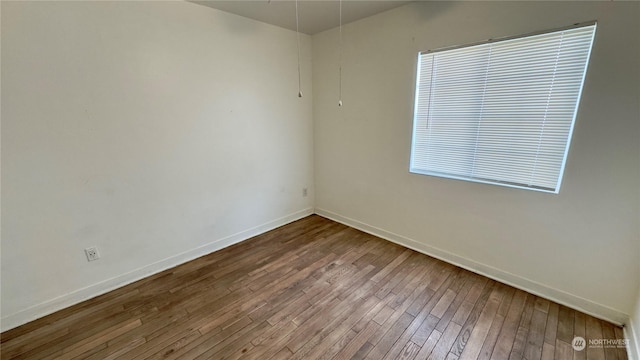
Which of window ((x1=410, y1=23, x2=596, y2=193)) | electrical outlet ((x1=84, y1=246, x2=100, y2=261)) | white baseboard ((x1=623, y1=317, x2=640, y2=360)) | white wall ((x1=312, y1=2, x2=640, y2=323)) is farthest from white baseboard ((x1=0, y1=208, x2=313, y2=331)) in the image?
white baseboard ((x1=623, y1=317, x2=640, y2=360))

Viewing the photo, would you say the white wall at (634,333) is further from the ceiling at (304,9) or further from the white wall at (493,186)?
the ceiling at (304,9)

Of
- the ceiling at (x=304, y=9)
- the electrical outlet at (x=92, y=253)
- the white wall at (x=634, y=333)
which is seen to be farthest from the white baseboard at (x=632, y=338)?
the electrical outlet at (x=92, y=253)

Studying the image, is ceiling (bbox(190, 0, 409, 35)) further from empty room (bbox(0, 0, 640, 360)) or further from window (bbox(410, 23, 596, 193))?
window (bbox(410, 23, 596, 193))

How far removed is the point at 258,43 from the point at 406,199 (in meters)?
2.33

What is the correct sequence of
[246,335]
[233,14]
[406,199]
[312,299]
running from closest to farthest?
[246,335] → [312,299] → [233,14] → [406,199]

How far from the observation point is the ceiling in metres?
2.33

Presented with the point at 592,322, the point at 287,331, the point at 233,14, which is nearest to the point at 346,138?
the point at 233,14

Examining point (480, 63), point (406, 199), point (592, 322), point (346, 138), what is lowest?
point (592, 322)

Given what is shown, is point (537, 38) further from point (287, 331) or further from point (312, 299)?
point (287, 331)

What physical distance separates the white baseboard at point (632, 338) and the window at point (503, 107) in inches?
37.6

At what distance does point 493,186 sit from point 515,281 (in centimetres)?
83

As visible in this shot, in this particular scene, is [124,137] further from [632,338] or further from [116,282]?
[632,338]

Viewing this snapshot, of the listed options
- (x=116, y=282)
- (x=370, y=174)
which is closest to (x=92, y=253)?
Answer: (x=116, y=282)

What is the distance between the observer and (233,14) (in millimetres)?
2566
